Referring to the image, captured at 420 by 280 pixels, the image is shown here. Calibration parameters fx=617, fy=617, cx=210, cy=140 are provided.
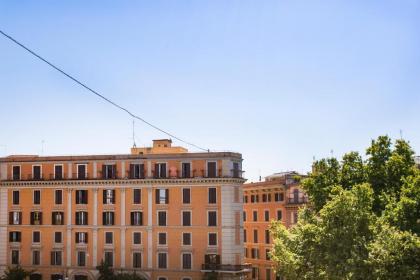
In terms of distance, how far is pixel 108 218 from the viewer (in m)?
64.8

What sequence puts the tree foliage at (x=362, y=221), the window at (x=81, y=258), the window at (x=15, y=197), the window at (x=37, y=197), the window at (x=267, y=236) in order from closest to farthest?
1. the tree foliage at (x=362, y=221)
2. the window at (x=81, y=258)
3. the window at (x=37, y=197)
4. the window at (x=15, y=197)
5. the window at (x=267, y=236)

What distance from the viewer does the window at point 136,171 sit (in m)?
64.7

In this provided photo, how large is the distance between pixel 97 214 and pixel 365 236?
37703 mm

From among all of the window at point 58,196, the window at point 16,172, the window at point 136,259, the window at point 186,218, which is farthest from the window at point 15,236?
the window at point 186,218

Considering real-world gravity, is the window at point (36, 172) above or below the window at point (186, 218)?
above

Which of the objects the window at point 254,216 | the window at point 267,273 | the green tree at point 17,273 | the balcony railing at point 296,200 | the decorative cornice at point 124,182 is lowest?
the window at point 267,273

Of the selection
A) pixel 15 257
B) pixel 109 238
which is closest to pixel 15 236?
pixel 15 257

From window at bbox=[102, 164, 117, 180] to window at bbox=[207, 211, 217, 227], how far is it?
10974 mm

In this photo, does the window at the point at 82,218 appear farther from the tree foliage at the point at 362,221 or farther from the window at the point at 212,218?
the tree foliage at the point at 362,221

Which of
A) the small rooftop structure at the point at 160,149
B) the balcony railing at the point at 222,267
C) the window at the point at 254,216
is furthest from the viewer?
the window at the point at 254,216

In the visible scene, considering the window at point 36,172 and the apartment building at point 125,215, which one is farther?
the window at point 36,172

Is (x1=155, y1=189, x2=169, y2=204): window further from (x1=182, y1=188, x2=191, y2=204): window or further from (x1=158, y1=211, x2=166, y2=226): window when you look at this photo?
(x1=182, y1=188, x2=191, y2=204): window

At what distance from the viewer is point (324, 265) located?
35.9m

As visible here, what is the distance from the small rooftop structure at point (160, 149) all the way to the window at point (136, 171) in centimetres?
300
